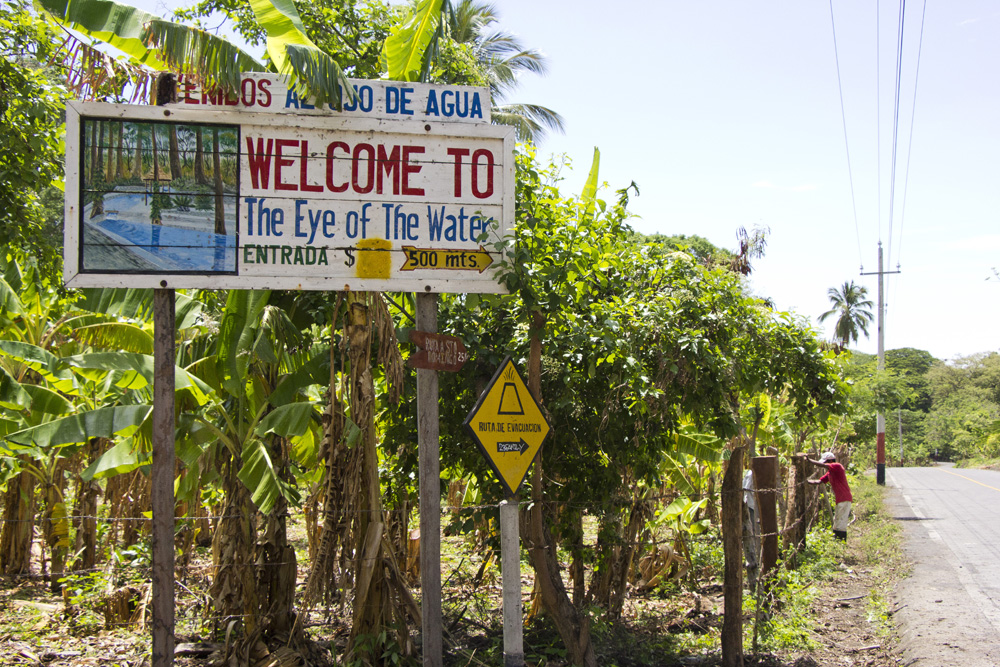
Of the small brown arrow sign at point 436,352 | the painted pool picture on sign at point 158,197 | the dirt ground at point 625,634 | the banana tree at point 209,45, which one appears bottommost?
the dirt ground at point 625,634

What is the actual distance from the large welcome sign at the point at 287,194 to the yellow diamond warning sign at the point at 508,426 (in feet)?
3.18

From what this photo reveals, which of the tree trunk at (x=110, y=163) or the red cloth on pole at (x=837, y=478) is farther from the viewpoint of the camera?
the red cloth on pole at (x=837, y=478)

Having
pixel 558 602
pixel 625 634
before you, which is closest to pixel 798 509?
pixel 625 634

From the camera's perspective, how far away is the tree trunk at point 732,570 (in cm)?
703

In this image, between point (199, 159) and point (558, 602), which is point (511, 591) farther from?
point (199, 159)

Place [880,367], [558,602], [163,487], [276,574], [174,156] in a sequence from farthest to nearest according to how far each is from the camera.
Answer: [880,367] < [276,574] < [558,602] < [174,156] < [163,487]

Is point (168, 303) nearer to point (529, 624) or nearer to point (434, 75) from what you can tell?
point (434, 75)

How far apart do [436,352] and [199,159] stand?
2228mm

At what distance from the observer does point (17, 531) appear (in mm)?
11727

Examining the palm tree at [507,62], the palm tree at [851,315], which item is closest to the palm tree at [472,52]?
the palm tree at [507,62]

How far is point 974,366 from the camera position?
70.1 meters

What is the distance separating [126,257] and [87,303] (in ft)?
7.92

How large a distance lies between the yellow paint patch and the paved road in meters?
6.12

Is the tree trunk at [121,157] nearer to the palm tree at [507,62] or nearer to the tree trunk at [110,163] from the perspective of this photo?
the tree trunk at [110,163]
